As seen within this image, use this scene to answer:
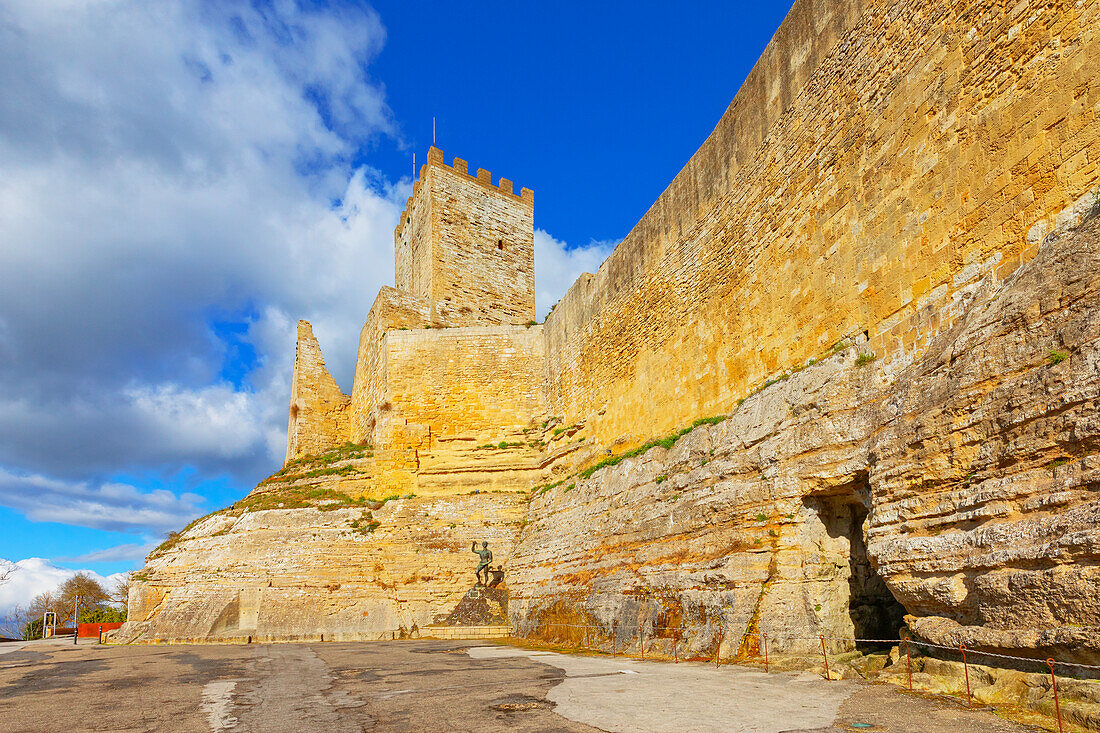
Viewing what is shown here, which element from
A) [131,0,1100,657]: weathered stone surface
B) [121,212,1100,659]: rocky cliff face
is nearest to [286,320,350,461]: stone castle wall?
[131,0,1100,657]: weathered stone surface

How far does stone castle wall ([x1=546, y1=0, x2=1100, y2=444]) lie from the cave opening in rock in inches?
69.0

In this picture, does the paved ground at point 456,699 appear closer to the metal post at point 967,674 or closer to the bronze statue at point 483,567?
the metal post at point 967,674

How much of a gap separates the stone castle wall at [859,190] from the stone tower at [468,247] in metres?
12.1

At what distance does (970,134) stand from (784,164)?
143 inches

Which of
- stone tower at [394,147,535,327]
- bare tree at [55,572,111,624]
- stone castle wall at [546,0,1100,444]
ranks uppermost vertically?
stone tower at [394,147,535,327]

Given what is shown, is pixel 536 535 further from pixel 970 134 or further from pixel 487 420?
pixel 970 134

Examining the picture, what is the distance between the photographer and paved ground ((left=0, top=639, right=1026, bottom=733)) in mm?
4855

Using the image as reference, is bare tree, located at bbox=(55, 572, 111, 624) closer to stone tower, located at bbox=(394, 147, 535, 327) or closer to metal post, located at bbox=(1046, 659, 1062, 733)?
stone tower, located at bbox=(394, 147, 535, 327)

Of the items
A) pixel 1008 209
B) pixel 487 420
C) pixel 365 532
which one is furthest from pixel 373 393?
pixel 1008 209

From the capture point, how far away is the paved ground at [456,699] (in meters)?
4.86

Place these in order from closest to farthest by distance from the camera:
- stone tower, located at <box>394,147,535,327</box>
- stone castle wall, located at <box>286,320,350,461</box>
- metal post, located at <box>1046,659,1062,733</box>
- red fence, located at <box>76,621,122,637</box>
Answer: metal post, located at <box>1046,659,1062,733</box> → red fence, located at <box>76,621,122,637</box> → stone castle wall, located at <box>286,320,350,461</box> → stone tower, located at <box>394,147,535,327</box>

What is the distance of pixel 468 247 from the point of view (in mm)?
27312

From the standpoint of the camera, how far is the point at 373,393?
22.7 metres

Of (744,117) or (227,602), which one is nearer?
(744,117)
